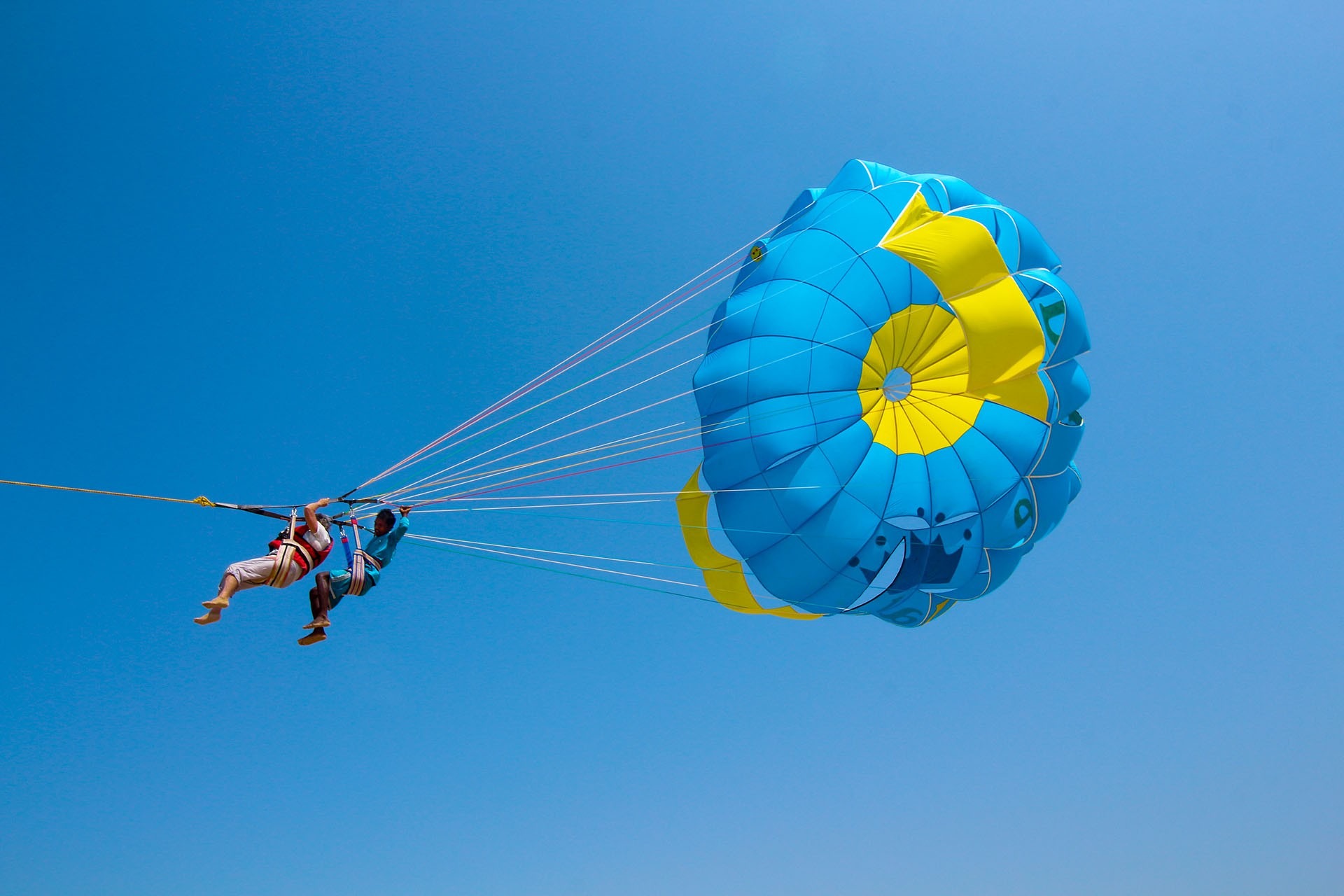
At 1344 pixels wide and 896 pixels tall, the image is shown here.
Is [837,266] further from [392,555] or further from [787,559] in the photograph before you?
[392,555]

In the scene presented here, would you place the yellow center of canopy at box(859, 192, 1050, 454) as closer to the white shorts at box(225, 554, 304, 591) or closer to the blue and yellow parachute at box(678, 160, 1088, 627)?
the blue and yellow parachute at box(678, 160, 1088, 627)

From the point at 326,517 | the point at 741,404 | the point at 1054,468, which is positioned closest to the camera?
the point at 326,517

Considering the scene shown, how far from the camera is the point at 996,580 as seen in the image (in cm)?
1004

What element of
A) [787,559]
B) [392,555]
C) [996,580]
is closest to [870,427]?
[787,559]

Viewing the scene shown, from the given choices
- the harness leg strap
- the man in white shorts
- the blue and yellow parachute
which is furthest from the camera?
the blue and yellow parachute

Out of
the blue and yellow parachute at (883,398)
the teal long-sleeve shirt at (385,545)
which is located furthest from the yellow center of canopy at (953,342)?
the teal long-sleeve shirt at (385,545)

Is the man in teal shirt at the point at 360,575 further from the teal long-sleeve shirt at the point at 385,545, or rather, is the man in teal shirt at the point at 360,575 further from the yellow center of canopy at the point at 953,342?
the yellow center of canopy at the point at 953,342

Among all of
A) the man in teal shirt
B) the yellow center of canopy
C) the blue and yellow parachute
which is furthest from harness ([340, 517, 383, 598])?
the yellow center of canopy

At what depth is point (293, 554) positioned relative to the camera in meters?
6.98

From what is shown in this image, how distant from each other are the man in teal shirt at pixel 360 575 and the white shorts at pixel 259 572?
0.69 ft

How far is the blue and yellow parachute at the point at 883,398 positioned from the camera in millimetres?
9172

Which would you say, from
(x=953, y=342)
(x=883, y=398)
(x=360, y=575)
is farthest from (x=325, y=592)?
(x=953, y=342)

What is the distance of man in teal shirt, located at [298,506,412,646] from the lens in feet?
23.5

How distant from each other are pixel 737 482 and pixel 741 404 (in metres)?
0.72
